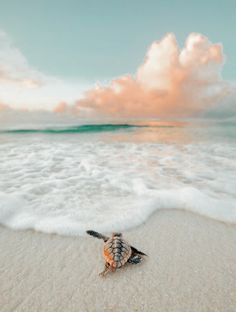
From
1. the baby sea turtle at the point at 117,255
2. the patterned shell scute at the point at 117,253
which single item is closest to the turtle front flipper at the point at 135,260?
the baby sea turtle at the point at 117,255

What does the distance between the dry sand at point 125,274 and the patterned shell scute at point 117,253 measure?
5.3 inches

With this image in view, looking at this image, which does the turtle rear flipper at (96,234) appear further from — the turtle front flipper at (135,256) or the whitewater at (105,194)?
the turtle front flipper at (135,256)

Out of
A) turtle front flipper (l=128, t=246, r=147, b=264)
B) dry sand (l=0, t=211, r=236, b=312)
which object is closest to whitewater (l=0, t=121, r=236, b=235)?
dry sand (l=0, t=211, r=236, b=312)

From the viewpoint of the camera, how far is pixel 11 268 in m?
2.43

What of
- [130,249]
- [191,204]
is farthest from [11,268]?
[191,204]

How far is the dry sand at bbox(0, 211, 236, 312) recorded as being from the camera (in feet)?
6.56

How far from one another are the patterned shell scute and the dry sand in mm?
134

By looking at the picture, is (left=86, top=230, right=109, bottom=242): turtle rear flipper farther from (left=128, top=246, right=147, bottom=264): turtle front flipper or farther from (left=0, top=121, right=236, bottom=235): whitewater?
(left=128, top=246, right=147, bottom=264): turtle front flipper

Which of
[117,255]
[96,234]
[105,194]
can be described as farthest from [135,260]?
[105,194]

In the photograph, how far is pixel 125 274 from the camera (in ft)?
7.60

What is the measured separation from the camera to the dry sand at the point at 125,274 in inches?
78.7

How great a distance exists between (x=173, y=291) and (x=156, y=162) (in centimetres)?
594

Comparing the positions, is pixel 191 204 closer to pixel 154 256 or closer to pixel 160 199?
pixel 160 199

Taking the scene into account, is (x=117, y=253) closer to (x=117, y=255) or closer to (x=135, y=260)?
(x=117, y=255)
